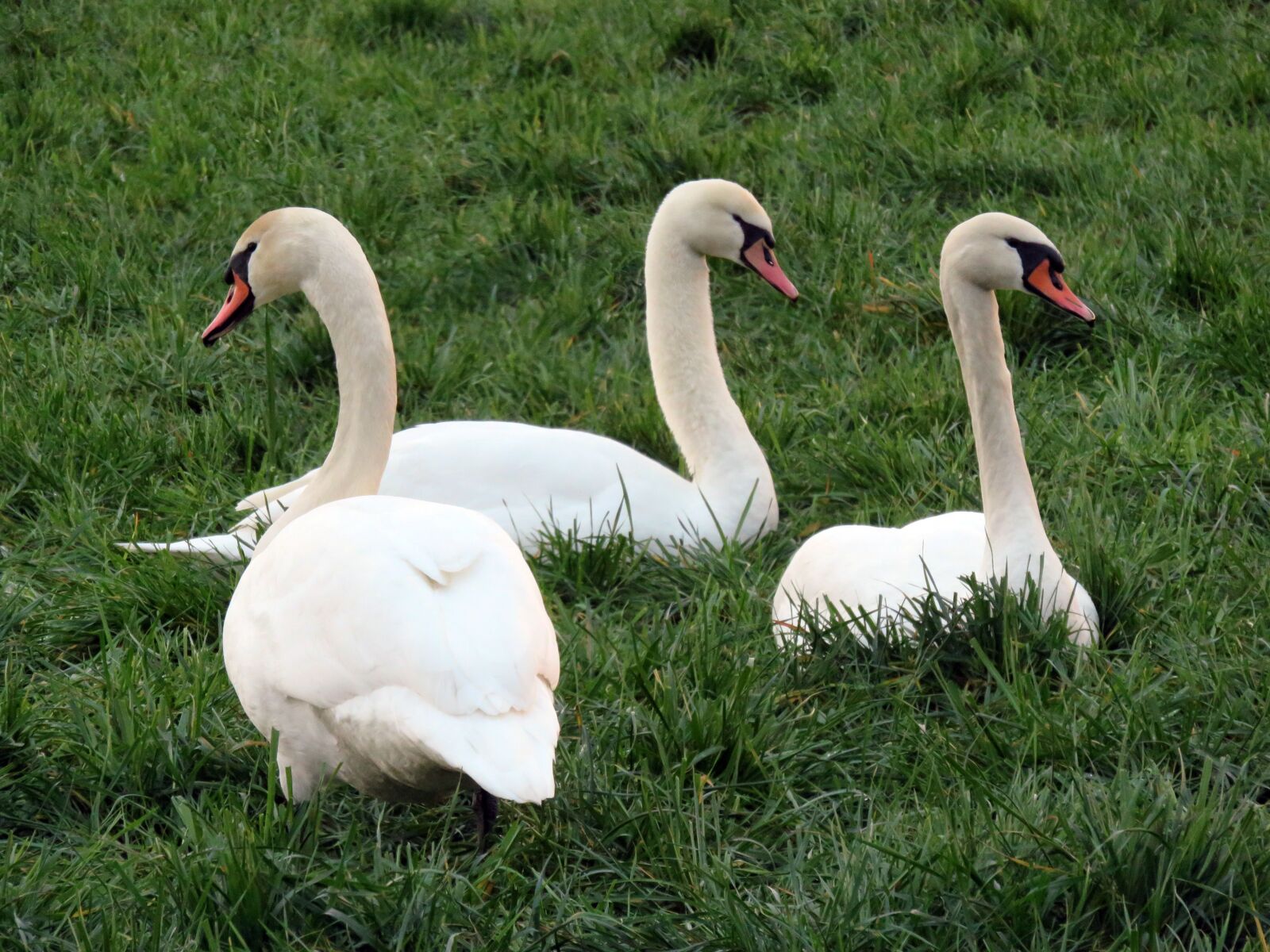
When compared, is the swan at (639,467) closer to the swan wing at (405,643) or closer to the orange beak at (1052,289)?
the orange beak at (1052,289)

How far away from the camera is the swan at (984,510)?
131 inches

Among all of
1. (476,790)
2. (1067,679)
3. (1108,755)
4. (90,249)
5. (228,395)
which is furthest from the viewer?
(90,249)

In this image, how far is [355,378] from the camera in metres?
3.42

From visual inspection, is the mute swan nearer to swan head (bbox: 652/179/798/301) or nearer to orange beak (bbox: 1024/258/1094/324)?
orange beak (bbox: 1024/258/1094/324)

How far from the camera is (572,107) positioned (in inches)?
258

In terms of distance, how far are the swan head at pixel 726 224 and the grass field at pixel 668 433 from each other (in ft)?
1.54

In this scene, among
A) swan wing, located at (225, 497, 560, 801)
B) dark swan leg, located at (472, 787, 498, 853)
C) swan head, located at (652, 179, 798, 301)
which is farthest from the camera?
swan head, located at (652, 179, 798, 301)

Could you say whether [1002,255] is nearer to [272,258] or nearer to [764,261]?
[764,261]

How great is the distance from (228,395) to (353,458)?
1.54m

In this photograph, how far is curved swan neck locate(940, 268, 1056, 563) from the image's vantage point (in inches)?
133

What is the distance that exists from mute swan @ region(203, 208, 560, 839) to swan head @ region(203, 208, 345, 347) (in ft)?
2.52

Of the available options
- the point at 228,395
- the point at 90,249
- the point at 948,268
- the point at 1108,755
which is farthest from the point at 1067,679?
the point at 90,249

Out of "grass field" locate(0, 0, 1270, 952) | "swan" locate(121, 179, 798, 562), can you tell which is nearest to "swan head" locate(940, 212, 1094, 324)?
"grass field" locate(0, 0, 1270, 952)

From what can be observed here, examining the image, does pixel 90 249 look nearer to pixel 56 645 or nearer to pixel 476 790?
pixel 56 645
